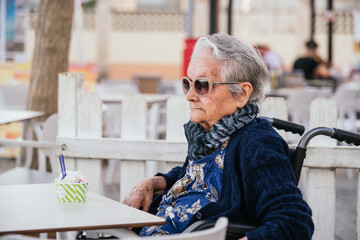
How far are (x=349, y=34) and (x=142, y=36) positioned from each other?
8.25 m

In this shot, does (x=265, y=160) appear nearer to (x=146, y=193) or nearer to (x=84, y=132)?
(x=146, y=193)

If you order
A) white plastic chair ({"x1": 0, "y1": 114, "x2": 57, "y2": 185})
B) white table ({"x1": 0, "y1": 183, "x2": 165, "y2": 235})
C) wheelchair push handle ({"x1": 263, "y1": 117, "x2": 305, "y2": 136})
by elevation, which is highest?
wheelchair push handle ({"x1": 263, "y1": 117, "x2": 305, "y2": 136})

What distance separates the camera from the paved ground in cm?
491

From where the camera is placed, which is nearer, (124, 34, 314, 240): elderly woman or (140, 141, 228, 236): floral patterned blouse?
(124, 34, 314, 240): elderly woman

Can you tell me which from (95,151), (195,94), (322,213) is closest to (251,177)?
(195,94)

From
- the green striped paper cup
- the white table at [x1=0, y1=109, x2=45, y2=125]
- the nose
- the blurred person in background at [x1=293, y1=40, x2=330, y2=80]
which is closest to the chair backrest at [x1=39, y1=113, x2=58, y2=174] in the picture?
the white table at [x1=0, y1=109, x2=45, y2=125]

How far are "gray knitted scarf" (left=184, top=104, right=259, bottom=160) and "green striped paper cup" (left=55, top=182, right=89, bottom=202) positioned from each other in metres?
0.50

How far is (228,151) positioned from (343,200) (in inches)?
164

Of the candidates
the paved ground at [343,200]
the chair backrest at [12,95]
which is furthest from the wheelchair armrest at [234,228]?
the chair backrest at [12,95]

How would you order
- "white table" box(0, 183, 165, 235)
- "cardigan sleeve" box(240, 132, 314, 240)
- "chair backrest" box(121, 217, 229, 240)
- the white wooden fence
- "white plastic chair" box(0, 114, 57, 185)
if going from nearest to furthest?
"chair backrest" box(121, 217, 229, 240)
"white table" box(0, 183, 165, 235)
"cardigan sleeve" box(240, 132, 314, 240)
the white wooden fence
"white plastic chair" box(0, 114, 57, 185)

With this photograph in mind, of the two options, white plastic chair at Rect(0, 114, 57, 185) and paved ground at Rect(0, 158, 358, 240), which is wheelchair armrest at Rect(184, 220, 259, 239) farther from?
paved ground at Rect(0, 158, 358, 240)

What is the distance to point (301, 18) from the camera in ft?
86.0

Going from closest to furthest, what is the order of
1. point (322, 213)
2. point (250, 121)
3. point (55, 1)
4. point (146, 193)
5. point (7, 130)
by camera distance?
1. point (250, 121)
2. point (146, 193)
3. point (322, 213)
4. point (55, 1)
5. point (7, 130)

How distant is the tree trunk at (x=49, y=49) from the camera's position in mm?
5375
